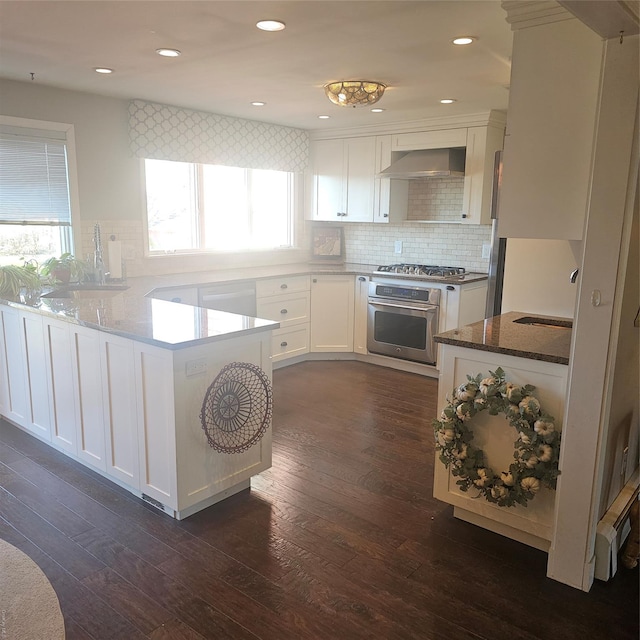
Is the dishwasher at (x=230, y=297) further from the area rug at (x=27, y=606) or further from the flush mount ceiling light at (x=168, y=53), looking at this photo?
the area rug at (x=27, y=606)

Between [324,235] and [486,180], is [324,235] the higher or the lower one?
the lower one

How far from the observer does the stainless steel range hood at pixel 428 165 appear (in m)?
4.80

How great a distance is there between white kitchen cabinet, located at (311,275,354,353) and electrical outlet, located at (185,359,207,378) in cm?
286

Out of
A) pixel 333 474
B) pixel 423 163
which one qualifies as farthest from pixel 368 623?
pixel 423 163

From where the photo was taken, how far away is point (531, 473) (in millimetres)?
2217

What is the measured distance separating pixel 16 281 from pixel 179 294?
1.15 meters

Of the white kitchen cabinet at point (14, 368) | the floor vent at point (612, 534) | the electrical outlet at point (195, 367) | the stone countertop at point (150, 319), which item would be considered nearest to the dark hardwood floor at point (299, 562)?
the floor vent at point (612, 534)

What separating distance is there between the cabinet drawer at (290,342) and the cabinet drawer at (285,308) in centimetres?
9

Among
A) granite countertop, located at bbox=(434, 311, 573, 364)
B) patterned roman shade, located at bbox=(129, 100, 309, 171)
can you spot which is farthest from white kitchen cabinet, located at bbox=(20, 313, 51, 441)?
granite countertop, located at bbox=(434, 311, 573, 364)

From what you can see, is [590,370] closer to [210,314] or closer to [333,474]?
[333,474]

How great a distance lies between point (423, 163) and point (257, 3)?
290 cm

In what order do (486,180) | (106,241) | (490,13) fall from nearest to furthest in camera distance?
(490,13), (106,241), (486,180)

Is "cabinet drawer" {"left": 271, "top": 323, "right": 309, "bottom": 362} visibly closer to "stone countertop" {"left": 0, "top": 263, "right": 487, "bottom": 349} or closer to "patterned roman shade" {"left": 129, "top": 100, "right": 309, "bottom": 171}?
"stone countertop" {"left": 0, "top": 263, "right": 487, "bottom": 349}

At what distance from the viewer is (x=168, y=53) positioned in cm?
297
